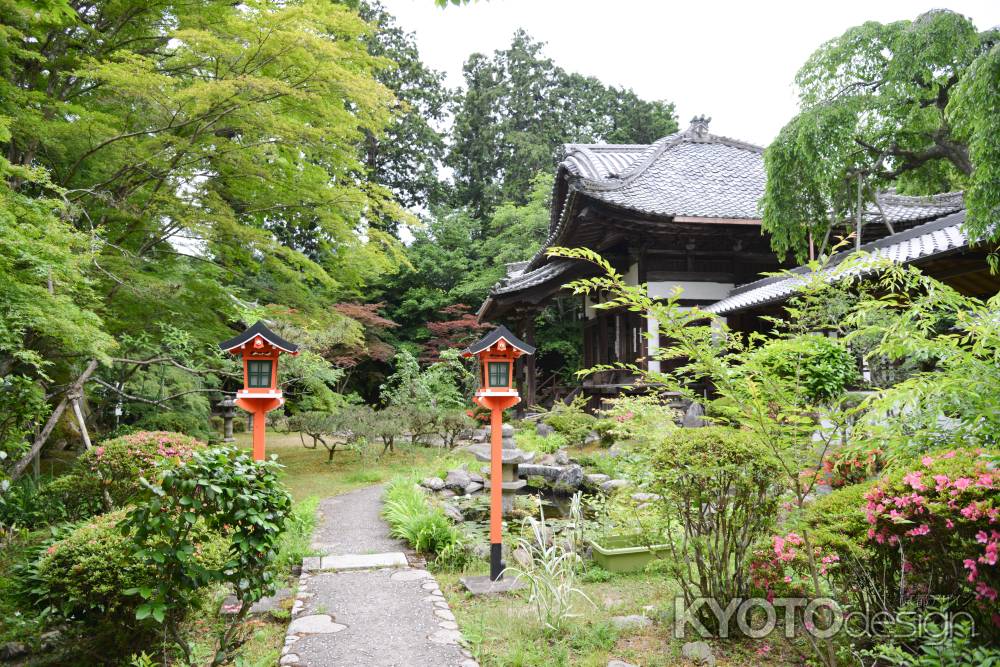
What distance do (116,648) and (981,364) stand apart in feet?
15.0

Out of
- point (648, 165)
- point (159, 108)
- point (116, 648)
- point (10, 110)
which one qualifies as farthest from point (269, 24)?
point (648, 165)

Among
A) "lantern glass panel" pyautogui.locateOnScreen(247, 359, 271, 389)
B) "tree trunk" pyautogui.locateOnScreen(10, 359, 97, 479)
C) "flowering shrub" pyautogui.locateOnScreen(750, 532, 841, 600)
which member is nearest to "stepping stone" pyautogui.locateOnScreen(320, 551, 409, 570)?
"lantern glass panel" pyautogui.locateOnScreen(247, 359, 271, 389)

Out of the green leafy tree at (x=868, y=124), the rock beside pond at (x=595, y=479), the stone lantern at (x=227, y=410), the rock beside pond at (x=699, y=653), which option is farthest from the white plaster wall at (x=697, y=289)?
the stone lantern at (x=227, y=410)

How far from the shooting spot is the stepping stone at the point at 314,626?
3.82m

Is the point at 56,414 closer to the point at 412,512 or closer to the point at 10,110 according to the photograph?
the point at 10,110

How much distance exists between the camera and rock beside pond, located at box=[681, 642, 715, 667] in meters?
3.24

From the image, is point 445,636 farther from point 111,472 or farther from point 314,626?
point 111,472

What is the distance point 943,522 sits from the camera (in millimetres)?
2527

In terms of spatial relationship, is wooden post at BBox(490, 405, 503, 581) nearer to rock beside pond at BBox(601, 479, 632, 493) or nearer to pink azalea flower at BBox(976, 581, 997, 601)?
rock beside pond at BBox(601, 479, 632, 493)

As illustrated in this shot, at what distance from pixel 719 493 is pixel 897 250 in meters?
4.91

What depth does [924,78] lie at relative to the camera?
643 cm

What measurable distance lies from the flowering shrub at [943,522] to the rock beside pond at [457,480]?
621 cm

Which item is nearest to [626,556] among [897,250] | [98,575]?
[98,575]

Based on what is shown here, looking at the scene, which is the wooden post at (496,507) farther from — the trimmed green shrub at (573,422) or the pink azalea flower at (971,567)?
the trimmed green shrub at (573,422)
